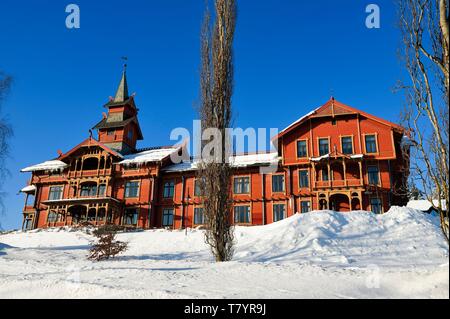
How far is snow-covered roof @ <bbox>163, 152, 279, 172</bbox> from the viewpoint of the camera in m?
29.0

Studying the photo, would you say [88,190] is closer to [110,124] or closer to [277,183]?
[110,124]

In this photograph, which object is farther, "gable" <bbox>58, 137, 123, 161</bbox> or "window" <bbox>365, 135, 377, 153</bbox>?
"gable" <bbox>58, 137, 123, 161</bbox>

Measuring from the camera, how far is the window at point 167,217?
101 ft

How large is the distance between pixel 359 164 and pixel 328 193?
2.90 meters

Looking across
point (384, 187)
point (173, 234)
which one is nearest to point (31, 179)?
point (173, 234)

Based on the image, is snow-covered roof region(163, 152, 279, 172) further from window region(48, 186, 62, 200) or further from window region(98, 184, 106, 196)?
window region(48, 186, 62, 200)

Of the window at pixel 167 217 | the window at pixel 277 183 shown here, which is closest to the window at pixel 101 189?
the window at pixel 167 217

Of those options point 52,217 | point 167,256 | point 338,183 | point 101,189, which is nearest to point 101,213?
point 101,189

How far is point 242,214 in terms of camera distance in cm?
2908

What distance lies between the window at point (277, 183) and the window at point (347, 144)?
5036 mm

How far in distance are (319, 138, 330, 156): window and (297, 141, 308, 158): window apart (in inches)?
42.9

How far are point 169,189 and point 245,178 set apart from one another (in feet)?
21.9

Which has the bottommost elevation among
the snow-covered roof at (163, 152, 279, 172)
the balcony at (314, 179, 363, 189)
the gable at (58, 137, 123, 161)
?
the balcony at (314, 179, 363, 189)

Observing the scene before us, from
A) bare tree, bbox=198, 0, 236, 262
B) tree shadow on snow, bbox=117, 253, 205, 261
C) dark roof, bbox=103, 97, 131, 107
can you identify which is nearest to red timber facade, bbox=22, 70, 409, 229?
dark roof, bbox=103, 97, 131, 107
